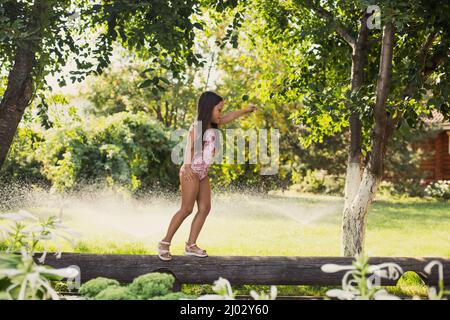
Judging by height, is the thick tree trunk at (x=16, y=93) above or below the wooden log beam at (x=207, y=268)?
above

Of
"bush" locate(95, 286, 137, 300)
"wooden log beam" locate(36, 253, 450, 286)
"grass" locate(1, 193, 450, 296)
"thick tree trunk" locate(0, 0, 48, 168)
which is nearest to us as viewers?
"bush" locate(95, 286, 137, 300)

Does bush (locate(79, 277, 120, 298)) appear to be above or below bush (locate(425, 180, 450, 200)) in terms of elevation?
below

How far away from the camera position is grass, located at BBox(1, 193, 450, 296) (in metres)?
9.02

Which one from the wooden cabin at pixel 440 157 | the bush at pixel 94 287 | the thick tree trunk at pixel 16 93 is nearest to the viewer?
the bush at pixel 94 287

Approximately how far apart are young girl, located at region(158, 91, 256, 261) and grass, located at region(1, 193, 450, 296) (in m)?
1.61

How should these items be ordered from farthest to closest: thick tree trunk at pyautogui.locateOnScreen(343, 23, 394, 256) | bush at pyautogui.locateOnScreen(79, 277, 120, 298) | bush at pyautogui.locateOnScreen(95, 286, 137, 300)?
thick tree trunk at pyautogui.locateOnScreen(343, 23, 394, 256) < bush at pyautogui.locateOnScreen(79, 277, 120, 298) < bush at pyautogui.locateOnScreen(95, 286, 137, 300)

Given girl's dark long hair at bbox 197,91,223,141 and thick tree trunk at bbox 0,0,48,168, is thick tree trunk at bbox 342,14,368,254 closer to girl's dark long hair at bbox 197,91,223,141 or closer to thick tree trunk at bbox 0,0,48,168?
girl's dark long hair at bbox 197,91,223,141

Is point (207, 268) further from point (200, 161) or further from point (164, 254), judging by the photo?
point (200, 161)

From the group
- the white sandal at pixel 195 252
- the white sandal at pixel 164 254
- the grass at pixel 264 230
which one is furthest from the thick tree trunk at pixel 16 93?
the grass at pixel 264 230

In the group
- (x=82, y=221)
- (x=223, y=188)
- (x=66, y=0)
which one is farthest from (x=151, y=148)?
(x=66, y=0)

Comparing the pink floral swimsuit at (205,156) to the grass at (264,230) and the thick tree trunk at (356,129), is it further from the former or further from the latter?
the thick tree trunk at (356,129)

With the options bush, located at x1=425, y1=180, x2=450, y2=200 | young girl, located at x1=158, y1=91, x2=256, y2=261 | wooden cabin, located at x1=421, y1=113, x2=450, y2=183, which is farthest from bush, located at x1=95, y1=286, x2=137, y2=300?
wooden cabin, located at x1=421, y1=113, x2=450, y2=183

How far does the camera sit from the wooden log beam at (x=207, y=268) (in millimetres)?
5004

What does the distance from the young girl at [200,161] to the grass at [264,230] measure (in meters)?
1.61
